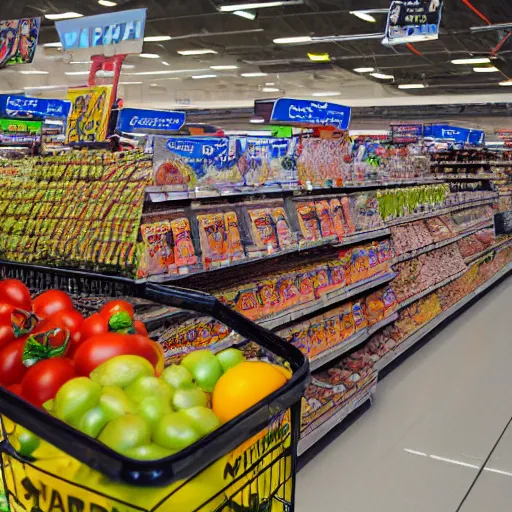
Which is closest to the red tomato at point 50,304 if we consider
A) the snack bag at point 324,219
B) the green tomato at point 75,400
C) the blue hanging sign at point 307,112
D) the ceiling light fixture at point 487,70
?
the green tomato at point 75,400

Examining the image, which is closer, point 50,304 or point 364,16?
point 50,304

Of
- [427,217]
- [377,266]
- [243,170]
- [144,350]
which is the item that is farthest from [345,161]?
[144,350]

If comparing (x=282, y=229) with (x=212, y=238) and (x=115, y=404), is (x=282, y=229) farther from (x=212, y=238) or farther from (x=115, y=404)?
(x=115, y=404)

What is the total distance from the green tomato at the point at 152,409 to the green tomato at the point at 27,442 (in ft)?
0.44

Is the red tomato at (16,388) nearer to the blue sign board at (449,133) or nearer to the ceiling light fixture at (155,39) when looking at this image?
the blue sign board at (449,133)

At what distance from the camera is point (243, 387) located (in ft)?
3.03

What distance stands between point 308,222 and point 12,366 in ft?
9.40

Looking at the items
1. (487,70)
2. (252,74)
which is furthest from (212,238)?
(252,74)

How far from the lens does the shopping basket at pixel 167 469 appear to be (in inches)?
27.1

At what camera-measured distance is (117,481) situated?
68cm

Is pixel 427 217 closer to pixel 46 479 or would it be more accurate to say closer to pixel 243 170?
pixel 243 170

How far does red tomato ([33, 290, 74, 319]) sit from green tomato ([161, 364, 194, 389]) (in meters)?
0.48

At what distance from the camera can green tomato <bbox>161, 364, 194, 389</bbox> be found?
972 millimetres

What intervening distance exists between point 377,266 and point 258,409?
3.92 m
